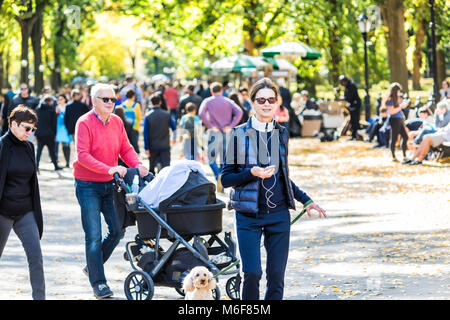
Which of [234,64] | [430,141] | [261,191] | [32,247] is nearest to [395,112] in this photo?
[430,141]

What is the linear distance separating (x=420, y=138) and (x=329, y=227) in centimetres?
915

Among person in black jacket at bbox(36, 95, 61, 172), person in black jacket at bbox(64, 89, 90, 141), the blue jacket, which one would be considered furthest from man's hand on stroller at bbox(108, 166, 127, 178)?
person in black jacket at bbox(36, 95, 61, 172)

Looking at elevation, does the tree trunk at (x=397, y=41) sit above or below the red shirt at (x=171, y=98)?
above

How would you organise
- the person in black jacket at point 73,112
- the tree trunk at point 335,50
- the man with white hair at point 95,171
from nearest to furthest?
1. the man with white hair at point 95,171
2. the person in black jacket at point 73,112
3. the tree trunk at point 335,50


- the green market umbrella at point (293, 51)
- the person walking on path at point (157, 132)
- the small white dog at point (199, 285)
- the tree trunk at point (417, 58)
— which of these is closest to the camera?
the small white dog at point (199, 285)

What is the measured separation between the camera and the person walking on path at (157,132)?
1573cm

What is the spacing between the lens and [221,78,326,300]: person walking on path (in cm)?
643

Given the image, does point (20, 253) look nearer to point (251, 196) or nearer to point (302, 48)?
point (251, 196)

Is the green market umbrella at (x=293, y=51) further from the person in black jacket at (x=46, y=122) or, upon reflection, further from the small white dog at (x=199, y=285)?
the small white dog at (x=199, y=285)

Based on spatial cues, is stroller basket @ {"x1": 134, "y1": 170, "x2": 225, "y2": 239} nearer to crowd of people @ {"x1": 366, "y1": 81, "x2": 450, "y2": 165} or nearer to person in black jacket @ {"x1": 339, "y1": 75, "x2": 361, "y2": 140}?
crowd of people @ {"x1": 366, "y1": 81, "x2": 450, "y2": 165}

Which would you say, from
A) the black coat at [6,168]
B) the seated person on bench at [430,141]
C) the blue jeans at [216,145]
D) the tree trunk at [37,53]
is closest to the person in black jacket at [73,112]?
the blue jeans at [216,145]

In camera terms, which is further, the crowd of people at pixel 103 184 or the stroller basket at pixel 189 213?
the stroller basket at pixel 189 213

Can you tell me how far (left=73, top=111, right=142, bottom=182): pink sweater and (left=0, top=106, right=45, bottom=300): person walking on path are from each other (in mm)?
761

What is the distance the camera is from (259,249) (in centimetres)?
→ 645
